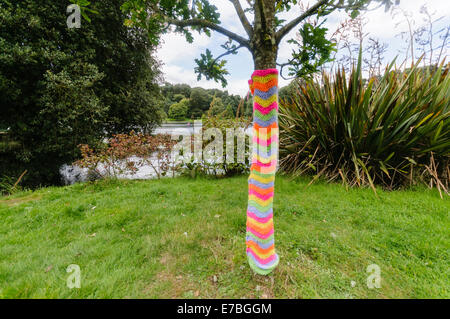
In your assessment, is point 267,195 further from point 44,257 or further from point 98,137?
point 98,137

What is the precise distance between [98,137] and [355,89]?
8214mm

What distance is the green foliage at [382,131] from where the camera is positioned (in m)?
2.87

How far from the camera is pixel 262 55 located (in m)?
1.24

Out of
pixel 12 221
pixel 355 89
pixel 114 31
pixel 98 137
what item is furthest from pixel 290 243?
pixel 114 31

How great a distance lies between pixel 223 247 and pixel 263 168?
1.00 metres

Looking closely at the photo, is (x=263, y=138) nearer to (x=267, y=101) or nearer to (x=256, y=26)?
(x=267, y=101)

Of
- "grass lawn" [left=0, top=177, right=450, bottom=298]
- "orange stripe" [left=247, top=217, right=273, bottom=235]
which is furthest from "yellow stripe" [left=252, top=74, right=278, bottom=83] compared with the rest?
"grass lawn" [left=0, top=177, right=450, bottom=298]

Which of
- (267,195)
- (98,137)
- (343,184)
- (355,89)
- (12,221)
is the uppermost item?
(355,89)

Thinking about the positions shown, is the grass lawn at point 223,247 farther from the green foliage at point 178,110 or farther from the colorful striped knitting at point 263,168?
the green foliage at point 178,110

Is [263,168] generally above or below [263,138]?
below

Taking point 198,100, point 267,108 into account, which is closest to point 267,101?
point 267,108

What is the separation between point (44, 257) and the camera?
1.74 m

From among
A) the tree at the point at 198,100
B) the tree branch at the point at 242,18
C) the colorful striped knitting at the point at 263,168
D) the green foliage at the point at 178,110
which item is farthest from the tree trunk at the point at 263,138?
the tree at the point at 198,100
